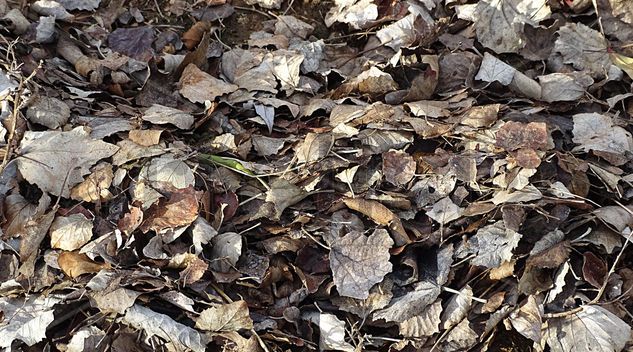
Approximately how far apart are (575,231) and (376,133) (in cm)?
72

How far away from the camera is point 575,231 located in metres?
2.11

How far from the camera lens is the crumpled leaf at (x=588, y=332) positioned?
1.92m

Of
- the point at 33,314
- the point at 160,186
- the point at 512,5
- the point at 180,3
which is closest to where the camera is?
the point at 33,314

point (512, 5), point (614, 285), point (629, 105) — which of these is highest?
point (512, 5)

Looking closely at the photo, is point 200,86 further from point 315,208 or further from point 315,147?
point 315,208

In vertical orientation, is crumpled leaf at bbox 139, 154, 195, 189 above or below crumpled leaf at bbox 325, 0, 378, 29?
below

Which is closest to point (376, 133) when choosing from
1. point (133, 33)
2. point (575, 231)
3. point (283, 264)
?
point (283, 264)

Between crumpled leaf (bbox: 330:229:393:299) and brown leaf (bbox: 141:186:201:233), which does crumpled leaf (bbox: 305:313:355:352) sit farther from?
brown leaf (bbox: 141:186:201:233)

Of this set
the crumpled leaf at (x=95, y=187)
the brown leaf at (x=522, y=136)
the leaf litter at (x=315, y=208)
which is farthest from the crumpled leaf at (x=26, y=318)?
the brown leaf at (x=522, y=136)

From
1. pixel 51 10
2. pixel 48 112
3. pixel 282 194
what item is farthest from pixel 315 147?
pixel 51 10

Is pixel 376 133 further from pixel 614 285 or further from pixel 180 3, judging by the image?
pixel 180 3

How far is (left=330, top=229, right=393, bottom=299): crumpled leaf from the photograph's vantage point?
1974 millimetres

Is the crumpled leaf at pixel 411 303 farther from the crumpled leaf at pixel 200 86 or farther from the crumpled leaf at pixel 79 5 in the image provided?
the crumpled leaf at pixel 79 5

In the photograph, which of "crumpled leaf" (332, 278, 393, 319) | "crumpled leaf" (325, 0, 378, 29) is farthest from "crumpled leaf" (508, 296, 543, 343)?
"crumpled leaf" (325, 0, 378, 29)
